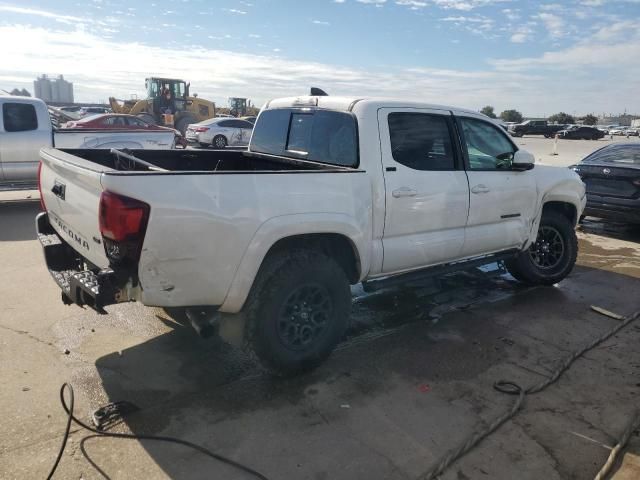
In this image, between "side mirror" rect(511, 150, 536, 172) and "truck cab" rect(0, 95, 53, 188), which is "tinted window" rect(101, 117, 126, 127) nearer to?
"truck cab" rect(0, 95, 53, 188)

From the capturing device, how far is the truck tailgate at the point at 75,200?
295 cm

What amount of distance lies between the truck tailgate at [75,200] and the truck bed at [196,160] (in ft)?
1.82

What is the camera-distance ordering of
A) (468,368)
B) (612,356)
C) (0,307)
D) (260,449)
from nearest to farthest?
(260,449) < (468,368) < (612,356) < (0,307)

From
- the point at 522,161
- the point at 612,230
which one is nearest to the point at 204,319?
the point at 522,161

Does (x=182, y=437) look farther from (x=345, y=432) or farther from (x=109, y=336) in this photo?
(x=109, y=336)

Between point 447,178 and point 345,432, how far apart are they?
2325 mm

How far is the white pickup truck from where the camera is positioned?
2.87 meters

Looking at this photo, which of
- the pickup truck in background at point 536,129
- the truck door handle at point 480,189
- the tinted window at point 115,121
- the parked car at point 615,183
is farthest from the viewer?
the pickup truck in background at point 536,129

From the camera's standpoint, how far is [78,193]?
124 inches

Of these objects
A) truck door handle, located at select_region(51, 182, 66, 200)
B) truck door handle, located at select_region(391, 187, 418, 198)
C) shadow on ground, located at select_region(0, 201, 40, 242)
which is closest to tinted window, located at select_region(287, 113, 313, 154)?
truck door handle, located at select_region(391, 187, 418, 198)

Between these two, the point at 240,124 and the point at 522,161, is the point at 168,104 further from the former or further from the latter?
the point at 522,161

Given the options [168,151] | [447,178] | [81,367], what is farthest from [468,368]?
[168,151]

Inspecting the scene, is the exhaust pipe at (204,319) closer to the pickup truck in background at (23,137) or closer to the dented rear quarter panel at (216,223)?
the dented rear quarter panel at (216,223)

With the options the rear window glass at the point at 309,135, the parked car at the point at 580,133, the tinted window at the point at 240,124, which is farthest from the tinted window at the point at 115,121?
the parked car at the point at 580,133
